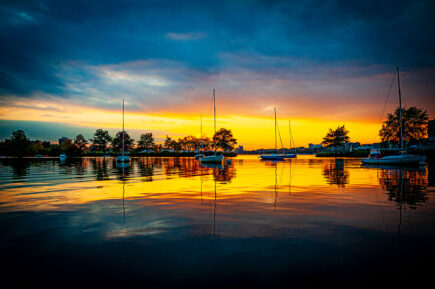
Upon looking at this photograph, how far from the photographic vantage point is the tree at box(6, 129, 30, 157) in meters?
155

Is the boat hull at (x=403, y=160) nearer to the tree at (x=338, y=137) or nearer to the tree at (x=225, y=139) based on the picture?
the tree at (x=338, y=137)

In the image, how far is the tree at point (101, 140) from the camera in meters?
196

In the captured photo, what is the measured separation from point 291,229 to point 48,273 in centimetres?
700

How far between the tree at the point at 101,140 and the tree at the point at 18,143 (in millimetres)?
45022

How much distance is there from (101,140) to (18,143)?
178 feet

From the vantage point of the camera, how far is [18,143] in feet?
511

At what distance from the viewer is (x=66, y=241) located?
7191 millimetres

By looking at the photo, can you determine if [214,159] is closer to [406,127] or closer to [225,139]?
[406,127]

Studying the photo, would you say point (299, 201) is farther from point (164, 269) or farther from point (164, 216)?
point (164, 269)

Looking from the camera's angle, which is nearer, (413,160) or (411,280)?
(411,280)

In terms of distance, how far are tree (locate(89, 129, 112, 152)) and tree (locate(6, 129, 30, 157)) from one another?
148ft

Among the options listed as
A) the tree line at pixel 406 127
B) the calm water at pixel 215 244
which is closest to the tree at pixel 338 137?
the tree line at pixel 406 127

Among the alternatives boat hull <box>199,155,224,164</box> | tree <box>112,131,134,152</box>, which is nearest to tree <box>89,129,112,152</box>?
tree <box>112,131,134,152</box>

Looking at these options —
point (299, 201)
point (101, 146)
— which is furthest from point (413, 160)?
point (101, 146)
